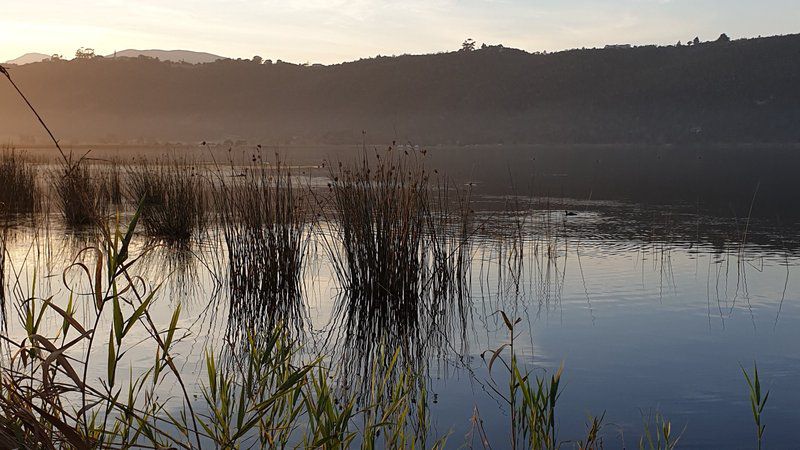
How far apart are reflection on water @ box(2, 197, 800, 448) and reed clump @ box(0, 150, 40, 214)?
4.68 ft

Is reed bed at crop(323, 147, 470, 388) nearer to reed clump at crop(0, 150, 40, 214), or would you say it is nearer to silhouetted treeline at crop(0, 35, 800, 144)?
reed clump at crop(0, 150, 40, 214)

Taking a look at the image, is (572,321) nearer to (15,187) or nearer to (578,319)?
(578,319)

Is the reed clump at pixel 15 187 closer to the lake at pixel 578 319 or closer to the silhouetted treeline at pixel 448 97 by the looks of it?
the lake at pixel 578 319

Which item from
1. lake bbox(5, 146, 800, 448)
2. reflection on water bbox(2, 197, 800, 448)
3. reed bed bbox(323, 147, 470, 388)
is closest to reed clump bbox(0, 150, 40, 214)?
lake bbox(5, 146, 800, 448)

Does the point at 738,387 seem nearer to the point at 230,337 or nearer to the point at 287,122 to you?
the point at 230,337

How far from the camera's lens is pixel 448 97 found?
7319cm

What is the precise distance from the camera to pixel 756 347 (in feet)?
19.4

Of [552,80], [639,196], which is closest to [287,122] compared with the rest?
[552,80]

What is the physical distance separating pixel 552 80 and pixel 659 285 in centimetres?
6785

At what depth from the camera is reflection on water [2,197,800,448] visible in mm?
4727

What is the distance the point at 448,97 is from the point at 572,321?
6749cm

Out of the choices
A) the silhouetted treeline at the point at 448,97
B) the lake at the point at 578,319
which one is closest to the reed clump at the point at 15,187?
the lake at the point at 578,319

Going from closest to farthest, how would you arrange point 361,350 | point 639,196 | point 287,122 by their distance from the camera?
point 361,350
point 639,196
point 287,122

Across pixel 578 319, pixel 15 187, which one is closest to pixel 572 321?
pixel 578 319
